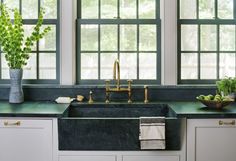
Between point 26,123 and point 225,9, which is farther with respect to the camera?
point 225,9

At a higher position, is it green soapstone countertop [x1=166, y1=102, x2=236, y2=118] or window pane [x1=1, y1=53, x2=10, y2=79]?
window pane [x1=1, y1=53, x2=10, y2=79]

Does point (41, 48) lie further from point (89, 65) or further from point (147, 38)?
point (147, 38)

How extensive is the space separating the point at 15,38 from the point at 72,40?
23.7 inches

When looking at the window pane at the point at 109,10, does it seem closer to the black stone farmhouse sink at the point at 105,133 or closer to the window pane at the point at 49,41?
the window pane at the point at 49,41

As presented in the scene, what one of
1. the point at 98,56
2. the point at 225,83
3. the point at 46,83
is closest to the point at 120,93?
the point at 98,56

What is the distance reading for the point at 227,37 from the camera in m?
4.45

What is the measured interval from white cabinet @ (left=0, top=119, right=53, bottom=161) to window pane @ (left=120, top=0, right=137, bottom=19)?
1.60m

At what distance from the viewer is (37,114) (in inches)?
137

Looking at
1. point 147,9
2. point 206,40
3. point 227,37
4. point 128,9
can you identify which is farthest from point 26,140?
point 227,37

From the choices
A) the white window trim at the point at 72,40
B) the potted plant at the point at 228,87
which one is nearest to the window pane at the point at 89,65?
the white window trim at the point at 72,40

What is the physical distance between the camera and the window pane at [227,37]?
445cm

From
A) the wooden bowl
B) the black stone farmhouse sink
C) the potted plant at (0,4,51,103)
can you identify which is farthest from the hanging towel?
the potted plant at (0,4,51,103)

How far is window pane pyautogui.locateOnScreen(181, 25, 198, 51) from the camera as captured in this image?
4.42 meters

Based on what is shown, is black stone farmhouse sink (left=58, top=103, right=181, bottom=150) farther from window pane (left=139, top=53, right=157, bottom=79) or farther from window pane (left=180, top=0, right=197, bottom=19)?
window pane (left=180, top=0, right=197, bottom=19)
